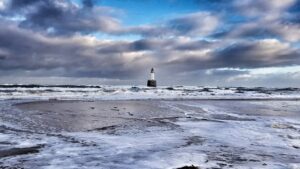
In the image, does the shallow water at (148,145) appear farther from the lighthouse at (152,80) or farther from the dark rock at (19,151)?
the lighthouse at (152,80)

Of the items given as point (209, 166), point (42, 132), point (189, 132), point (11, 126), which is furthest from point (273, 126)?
point (11, 126)

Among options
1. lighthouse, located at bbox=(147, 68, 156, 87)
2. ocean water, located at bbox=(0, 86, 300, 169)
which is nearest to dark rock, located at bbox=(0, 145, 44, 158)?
ocean water, located at bbox=(0, 86, 300, 169)

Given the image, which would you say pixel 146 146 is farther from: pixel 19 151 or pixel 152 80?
pixel 152 80

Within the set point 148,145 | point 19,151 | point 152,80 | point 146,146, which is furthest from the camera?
point 152,80

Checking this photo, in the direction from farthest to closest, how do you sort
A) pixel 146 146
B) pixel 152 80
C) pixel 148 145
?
pixel 152 80, pixel 148 145, pixel 146 146

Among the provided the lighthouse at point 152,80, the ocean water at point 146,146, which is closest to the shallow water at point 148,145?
the ocean water at point 146,146

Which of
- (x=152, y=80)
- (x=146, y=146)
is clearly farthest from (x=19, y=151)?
(x=152, y=80)

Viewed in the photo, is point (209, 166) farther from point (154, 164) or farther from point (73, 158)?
point (73, 158)

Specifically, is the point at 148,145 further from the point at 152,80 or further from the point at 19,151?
the point at 152,80

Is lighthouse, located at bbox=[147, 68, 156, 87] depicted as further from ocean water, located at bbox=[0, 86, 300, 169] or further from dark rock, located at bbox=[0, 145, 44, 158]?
dark rock, located at bbox=[0, 145, 44, 158]

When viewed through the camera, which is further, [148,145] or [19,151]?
[148,145]

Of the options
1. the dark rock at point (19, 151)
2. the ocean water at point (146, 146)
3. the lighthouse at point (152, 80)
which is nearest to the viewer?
the ocean water at point (146, 146)

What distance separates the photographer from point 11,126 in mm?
11828

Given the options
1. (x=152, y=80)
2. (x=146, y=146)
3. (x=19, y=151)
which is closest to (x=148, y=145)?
(x=146, y=146)
